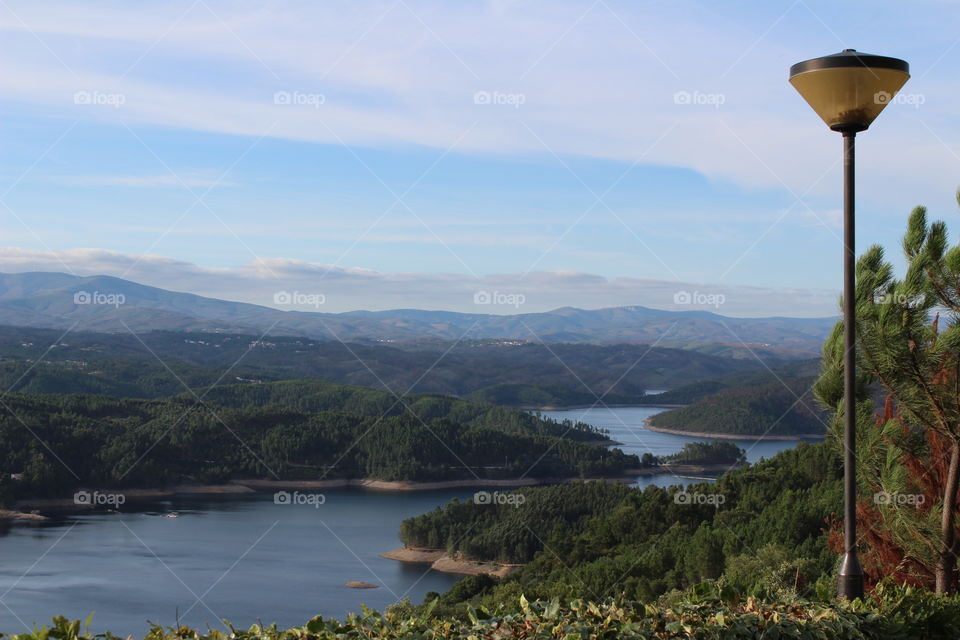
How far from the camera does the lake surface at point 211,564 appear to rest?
38.2 metres

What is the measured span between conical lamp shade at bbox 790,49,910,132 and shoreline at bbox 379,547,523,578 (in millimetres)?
42746

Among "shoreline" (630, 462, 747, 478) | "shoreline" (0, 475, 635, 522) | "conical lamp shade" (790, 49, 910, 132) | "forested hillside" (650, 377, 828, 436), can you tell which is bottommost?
"shoreline" (0, 475, 635, 522)

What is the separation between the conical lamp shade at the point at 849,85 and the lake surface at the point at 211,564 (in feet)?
80.4

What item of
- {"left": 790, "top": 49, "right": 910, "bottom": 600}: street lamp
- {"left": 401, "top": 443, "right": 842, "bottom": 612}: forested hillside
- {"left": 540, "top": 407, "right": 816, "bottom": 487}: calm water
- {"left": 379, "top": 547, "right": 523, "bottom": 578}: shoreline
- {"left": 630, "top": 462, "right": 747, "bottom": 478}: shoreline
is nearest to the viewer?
{"left": 790, "top": 49, "right": 910, "bottom": 600}: street lamp

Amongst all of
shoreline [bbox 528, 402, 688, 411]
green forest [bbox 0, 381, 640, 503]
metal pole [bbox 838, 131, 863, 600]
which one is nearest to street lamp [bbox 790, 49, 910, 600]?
metal pole [bbox 838, 131, 863, 600]

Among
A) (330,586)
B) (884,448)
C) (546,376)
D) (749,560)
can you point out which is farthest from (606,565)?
(546,376)

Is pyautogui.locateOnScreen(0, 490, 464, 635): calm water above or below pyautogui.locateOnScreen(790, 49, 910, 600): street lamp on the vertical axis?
below

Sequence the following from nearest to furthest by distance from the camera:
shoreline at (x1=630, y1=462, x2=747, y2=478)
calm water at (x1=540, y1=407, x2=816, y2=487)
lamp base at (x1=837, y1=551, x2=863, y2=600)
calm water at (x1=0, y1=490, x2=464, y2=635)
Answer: lamp base at (x1=837, y1=551, x2=863, y2=600) < calm water at (x1=0, y1=490, x2=464, y2=635) < shoreline at (x1=630, y1=462, x2=747, y2=478) < calm water at (x1=540, y1=407, x2=816, y2=487)

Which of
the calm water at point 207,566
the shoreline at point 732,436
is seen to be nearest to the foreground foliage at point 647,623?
the calm water at point 207,566

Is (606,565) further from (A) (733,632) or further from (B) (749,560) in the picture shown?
(A) (733,632)

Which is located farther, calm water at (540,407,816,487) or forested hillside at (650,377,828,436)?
forested hillside at (650,377,828,436)

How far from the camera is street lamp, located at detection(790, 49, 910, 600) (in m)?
4.54

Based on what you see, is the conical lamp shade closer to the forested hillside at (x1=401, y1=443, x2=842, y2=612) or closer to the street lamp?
the street lamp

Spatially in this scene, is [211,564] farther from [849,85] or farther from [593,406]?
[593,406]
